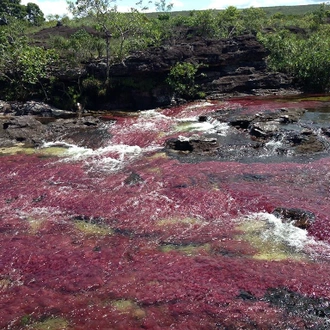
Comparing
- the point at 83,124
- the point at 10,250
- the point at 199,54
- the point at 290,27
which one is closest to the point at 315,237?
the point at 10,250

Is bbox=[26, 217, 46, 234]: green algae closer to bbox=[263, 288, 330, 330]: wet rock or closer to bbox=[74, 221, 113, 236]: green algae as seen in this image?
bbox=[74, 221, 113, 236]: green algae

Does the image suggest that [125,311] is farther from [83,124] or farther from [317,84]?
[317,84]

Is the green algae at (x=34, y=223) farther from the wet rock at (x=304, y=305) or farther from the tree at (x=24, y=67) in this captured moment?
the tree at (x=24, y=67)

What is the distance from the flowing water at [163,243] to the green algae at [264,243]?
4cm

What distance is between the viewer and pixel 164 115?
35.3m

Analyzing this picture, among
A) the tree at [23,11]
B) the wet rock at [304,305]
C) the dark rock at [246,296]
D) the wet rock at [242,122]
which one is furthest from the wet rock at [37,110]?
the tree at [23,11]

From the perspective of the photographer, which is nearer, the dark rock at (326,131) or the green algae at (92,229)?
the green algae at (92,229)

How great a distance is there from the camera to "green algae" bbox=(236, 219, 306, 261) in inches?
471

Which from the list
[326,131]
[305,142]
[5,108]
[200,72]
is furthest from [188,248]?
[200,72]

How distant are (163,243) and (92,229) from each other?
318 cm

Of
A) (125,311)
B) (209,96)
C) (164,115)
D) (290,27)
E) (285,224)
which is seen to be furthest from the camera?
(290,27)

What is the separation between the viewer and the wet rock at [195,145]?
76.7 ft

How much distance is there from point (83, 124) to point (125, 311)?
23528 mm

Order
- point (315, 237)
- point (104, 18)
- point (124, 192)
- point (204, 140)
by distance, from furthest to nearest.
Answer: point (104, 18), point (204, 140), point (124, 192), point (315, 237)
